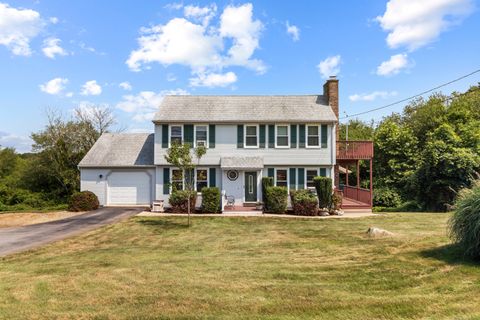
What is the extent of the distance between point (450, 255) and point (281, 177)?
1384cm

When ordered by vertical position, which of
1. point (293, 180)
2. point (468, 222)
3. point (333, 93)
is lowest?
point (468, 222)

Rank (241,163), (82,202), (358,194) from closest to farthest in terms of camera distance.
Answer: (241,163)
(82,202)
(358,194)

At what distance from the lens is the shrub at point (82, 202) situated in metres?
20.5

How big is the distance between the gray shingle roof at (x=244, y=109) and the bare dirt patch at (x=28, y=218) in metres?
7.35

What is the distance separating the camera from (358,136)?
4269 centimetres

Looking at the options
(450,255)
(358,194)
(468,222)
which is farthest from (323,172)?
(468,222)

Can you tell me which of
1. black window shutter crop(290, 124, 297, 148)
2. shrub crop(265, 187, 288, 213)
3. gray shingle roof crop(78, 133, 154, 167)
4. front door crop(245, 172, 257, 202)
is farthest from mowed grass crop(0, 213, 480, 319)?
gray shingle roof crop(78, 133, 154, 167)

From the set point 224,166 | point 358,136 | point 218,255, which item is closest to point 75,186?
point 224,166

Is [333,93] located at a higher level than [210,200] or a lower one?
higher

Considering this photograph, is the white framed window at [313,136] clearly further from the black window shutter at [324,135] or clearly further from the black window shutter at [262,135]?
the black window shutter at [262,135]

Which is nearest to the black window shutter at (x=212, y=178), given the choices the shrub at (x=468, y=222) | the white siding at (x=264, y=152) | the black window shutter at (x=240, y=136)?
the white siding at (x=264, y=152)

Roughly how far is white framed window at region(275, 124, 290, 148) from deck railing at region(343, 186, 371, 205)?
5.50 meters

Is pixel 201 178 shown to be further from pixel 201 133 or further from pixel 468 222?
pixel 468 222

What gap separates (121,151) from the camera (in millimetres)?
23391
